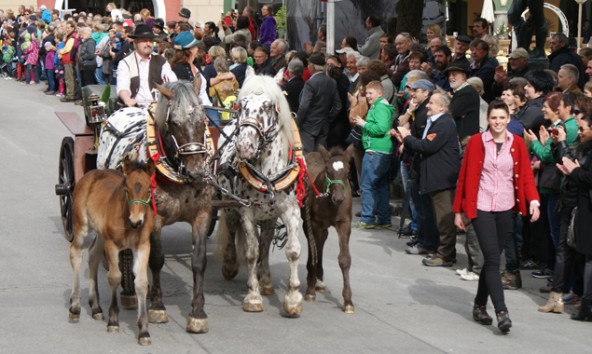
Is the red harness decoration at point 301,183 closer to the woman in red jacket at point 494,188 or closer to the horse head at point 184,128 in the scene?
the horse head at point 184,128

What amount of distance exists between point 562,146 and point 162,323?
4225 mm

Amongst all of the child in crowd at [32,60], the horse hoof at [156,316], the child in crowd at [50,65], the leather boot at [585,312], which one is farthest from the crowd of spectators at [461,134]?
the child in crowd at [32,60]

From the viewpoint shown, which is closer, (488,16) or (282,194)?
(282,194)

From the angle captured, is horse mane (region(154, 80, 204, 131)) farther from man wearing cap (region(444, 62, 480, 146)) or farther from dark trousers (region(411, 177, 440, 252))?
man wearing cap (region(444, 62, 480, 146))

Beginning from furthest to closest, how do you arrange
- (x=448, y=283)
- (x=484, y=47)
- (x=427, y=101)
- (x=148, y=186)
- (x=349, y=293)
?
(x=484, y=47)
(x=427, y=101)
(x=448, y=283)
(x=349, y=293)
(x=148, y=186)

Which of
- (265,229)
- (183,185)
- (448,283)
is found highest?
(183,185)

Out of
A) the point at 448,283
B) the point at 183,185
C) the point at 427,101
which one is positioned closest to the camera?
the point at 183,185

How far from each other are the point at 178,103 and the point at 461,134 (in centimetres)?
470

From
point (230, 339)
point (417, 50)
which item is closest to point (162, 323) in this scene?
point (230, 339)

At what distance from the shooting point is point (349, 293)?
9703mm

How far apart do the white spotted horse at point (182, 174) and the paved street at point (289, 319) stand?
1.06 feet

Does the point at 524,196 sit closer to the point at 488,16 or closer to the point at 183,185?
the point at 183,185

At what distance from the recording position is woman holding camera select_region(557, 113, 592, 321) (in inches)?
375

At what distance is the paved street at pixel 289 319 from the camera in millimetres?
8672
